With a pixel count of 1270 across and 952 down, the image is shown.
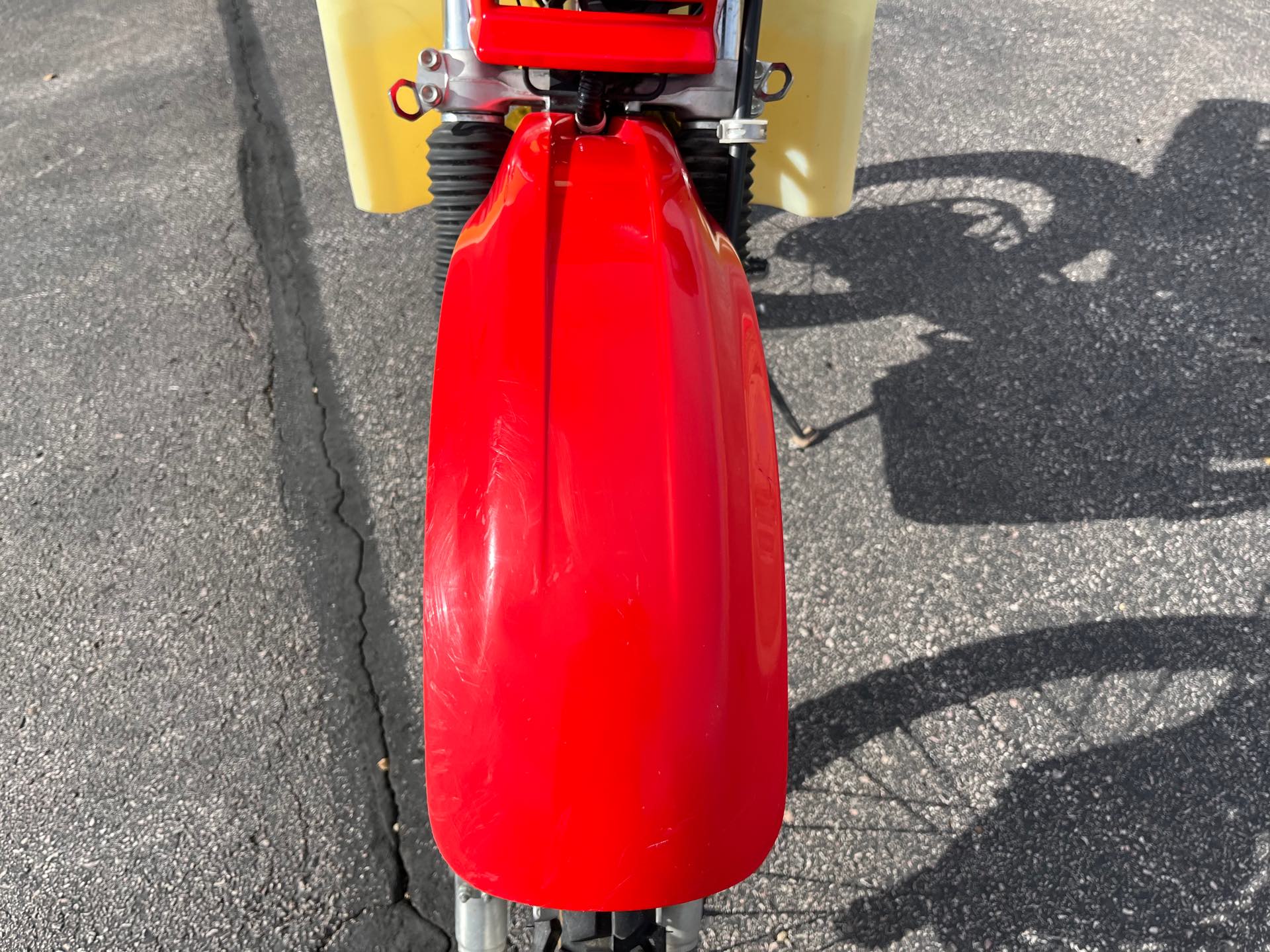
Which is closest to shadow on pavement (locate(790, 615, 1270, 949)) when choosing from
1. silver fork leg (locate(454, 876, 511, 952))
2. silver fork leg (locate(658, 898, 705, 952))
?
silver fork leg (locate(658, 898, 705, 952))

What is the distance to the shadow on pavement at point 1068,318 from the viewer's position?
9.27 ft

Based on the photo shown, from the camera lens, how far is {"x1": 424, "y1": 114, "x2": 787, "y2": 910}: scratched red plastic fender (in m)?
1.19

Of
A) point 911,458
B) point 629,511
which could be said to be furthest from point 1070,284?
point 629,511

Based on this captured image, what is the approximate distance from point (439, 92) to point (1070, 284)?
8.04ft

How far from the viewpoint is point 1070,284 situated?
132 inches

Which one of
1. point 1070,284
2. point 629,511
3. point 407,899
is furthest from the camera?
point 1070,284

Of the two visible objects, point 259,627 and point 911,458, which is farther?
point 911,458

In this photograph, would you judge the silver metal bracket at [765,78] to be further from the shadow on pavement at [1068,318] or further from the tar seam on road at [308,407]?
the tar seam on road at [308,407]

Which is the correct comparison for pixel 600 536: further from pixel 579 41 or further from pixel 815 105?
pixel 815 105

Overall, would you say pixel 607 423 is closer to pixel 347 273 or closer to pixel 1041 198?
pixel 347 273

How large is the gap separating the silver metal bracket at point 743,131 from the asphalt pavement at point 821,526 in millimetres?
1272

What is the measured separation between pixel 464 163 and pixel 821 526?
1.40m

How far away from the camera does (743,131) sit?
1680mm

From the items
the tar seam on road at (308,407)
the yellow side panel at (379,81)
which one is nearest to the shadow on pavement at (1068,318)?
the yellow side panel at (379,81)
